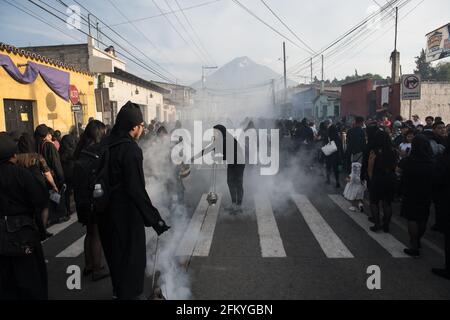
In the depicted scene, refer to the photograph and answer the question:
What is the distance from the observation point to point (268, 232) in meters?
6.12

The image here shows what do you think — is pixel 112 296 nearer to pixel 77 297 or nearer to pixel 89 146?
pixel 77 297

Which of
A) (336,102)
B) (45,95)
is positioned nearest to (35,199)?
(45,95)

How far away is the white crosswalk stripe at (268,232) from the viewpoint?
5163 mm

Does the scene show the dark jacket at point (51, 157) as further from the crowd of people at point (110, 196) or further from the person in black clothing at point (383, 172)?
the person in black clothing at point (383, 172)

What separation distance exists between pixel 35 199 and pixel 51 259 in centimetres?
250

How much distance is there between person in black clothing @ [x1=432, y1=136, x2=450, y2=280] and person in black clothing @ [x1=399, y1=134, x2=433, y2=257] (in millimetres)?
307

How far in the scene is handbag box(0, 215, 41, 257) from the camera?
9.68 feet

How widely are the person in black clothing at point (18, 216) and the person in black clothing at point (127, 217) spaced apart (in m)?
0.61

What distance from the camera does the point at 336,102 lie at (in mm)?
35438

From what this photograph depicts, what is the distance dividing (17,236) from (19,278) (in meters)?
0.39

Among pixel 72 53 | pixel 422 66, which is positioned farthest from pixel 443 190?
pixel 422 66

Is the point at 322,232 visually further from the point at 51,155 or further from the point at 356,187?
the point at 51,155

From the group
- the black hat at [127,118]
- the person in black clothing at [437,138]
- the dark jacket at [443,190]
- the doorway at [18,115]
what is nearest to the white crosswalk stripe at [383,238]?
the dark jacket at [443,190]

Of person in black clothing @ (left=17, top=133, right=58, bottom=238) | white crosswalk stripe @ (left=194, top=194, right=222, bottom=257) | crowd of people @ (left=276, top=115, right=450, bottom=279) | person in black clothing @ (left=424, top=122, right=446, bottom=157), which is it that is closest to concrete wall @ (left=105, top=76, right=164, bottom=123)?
white crosswalk stripe @ (left=194, top=194, right=222, bottom=257)
